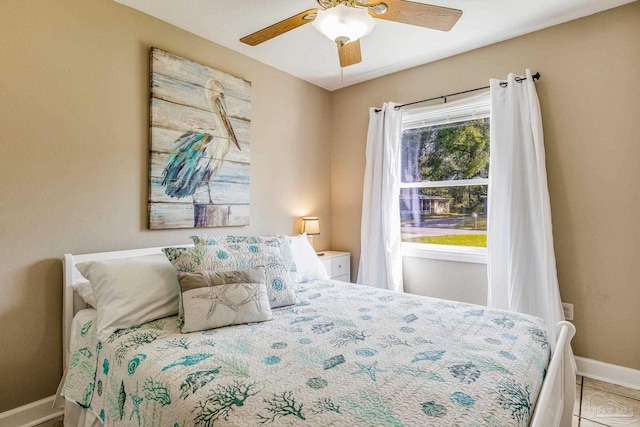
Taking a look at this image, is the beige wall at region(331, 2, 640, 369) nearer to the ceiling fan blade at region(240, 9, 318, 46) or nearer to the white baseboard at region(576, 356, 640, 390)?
the white baseboard at region(576, 356, 640, 390)

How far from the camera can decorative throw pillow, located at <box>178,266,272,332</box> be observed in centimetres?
159

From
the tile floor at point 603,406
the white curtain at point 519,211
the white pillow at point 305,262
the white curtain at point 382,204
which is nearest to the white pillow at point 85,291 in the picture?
the tile floor at point 603,406

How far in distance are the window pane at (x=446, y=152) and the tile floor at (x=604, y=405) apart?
1.64m

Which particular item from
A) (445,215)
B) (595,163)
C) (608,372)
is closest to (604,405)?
(608,372)

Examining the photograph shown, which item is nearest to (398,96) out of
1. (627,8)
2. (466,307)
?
(627,8)

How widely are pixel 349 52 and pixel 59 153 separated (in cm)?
180

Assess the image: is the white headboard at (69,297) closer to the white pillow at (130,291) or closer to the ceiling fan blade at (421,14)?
the white pillow at (130,291)

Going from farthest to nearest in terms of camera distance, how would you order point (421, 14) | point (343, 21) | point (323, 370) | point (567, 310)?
1. point (567, 310)
2. point (421, 14)
3. point (343, 21)
4. point (323, 370)

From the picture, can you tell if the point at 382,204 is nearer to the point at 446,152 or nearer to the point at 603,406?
the point at 446,152

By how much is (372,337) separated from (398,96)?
8.34 ft

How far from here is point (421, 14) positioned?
174 centimetres

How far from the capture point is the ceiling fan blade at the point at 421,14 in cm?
166

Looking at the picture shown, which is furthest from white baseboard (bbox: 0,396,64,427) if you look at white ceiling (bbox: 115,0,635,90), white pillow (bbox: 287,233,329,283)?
white ceiling (bbox: 115,0,635,90)

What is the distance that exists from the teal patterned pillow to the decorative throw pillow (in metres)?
0.09
